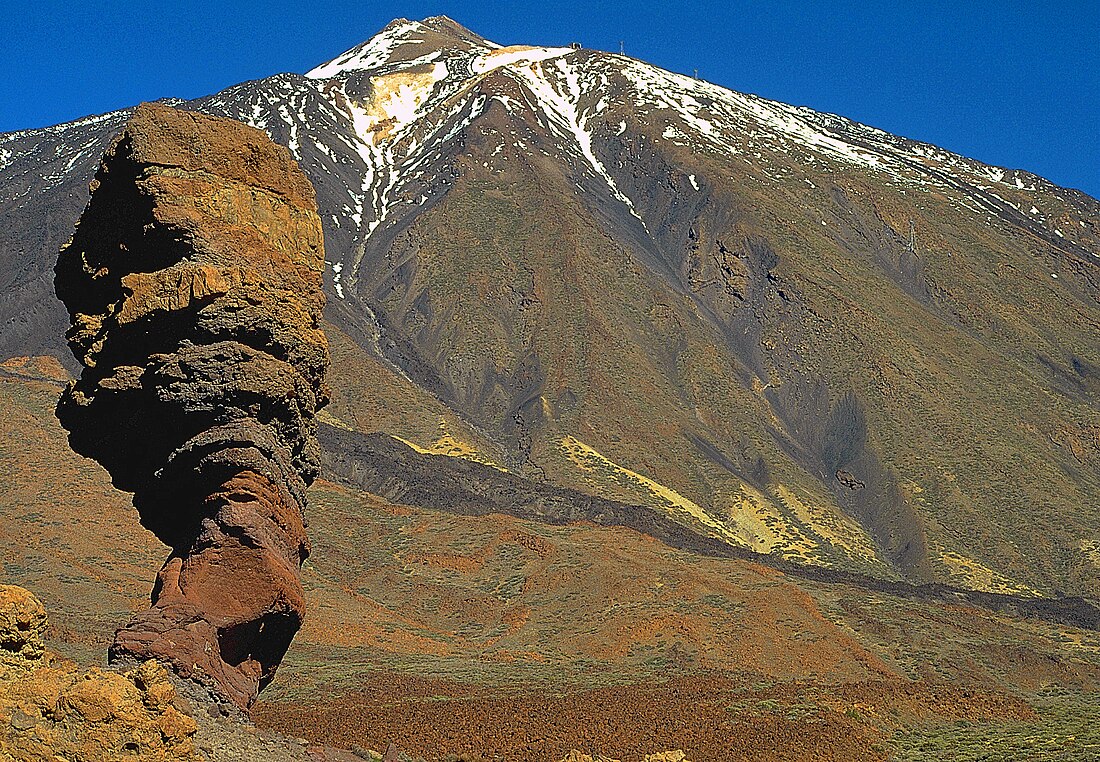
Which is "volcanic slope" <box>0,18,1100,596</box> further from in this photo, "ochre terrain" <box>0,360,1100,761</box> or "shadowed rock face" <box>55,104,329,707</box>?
"shadowed rock face" <box>55,104,329,707</box>

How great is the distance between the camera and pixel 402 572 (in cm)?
4875

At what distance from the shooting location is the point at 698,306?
110 metres

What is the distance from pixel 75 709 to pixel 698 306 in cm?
10303

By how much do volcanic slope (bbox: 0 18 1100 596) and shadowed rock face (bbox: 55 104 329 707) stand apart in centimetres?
4944

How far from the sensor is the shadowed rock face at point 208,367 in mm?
13000

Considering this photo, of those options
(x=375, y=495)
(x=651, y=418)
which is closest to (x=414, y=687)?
(x=375, y=495)

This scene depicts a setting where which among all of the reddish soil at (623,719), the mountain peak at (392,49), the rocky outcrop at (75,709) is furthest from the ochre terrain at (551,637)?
the mountain peak at (392,49)

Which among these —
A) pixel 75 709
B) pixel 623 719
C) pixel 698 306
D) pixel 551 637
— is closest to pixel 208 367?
pixel 75 709

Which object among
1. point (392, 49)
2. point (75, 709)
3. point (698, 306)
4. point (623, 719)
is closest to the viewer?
point (75, 709)

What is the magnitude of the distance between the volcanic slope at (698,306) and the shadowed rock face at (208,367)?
4944 cm

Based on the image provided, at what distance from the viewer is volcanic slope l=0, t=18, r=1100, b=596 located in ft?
266

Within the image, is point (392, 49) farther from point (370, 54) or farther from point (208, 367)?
point (208, 367)

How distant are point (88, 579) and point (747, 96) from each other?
134441 millimetres

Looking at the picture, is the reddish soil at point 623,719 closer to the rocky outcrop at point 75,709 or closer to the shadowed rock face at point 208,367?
Answer: the shadowed rock face at point 208,367
